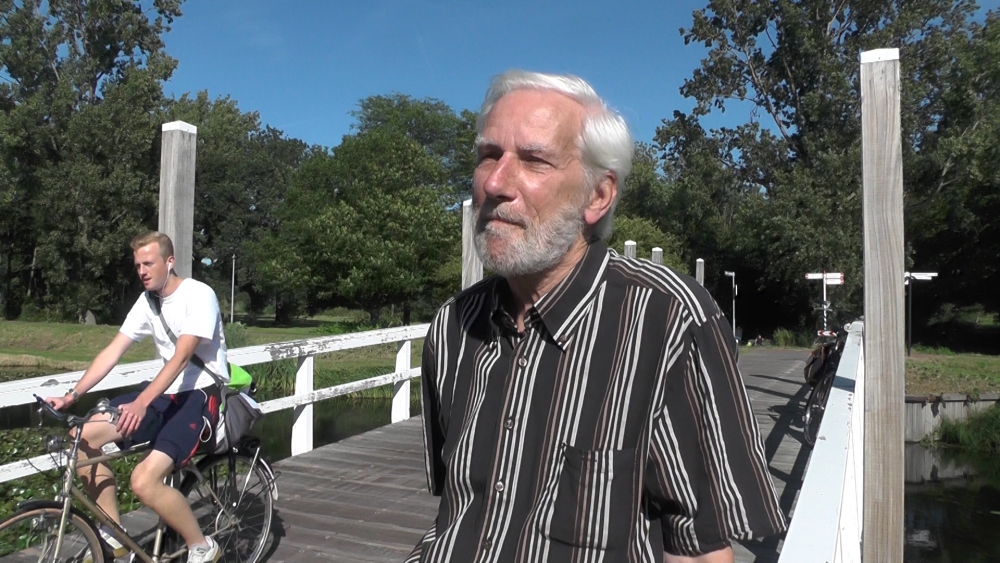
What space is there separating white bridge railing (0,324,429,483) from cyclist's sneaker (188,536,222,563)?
38.8 inches

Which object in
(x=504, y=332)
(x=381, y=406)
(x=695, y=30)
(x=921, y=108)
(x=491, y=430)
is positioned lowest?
(x=381, y=406)

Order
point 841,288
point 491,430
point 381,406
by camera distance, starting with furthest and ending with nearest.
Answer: point 841,288 < point 381,406 < point 491,430

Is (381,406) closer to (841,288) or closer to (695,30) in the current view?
(841,288)

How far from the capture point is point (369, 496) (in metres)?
5.49

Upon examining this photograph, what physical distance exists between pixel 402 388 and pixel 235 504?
170 inches

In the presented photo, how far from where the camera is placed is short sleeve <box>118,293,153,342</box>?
142 inches

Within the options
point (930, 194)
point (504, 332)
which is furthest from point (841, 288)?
point (504, 332)

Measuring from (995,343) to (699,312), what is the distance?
131 feet

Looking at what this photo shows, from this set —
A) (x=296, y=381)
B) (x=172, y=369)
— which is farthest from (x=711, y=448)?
(x=296, y=381)

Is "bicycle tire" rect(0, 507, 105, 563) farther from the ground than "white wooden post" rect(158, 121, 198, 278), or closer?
closer

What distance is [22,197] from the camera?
35906mm

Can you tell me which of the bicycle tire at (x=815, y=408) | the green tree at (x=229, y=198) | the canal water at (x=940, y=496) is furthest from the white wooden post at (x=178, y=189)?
the green tree at (x=229, y=198)

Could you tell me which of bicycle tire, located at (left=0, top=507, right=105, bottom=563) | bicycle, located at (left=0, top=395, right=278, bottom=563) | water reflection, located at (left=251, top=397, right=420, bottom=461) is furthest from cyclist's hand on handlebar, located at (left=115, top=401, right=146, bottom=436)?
water reflection, located at (left=251, top=397, right=420, bottom=461)

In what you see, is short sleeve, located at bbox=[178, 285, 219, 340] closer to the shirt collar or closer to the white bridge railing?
the white bridge railing
